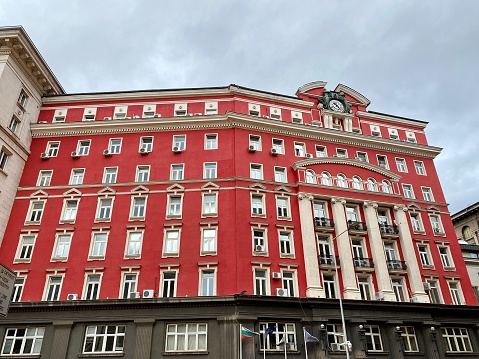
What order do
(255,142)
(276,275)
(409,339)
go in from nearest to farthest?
(276,275) → (409,339) → (255,142)

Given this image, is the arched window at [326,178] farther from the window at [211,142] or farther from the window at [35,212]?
the window at [35,212]

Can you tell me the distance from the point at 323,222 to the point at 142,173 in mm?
15749

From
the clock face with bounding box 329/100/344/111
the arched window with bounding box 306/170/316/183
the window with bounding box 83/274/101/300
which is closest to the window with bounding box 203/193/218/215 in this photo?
the arched window with bounding box 306/170/316/183

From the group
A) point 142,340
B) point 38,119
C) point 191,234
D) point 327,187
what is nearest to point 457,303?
point 327,187

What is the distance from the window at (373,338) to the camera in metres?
27.7

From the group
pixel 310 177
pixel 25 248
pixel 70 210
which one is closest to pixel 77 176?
pixel 70 210

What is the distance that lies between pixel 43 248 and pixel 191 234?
11.3 m

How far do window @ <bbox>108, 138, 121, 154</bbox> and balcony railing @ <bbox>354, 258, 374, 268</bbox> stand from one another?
22247 millimetres

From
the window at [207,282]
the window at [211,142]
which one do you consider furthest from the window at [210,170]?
the window at [207,282]

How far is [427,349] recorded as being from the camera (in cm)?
2839

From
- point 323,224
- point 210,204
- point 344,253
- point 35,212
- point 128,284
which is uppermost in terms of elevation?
point 210,204

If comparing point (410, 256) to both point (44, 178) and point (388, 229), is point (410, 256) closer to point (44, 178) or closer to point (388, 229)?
point (388, 229)

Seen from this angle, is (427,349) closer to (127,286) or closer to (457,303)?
(457,303)

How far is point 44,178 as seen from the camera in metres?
33.6
